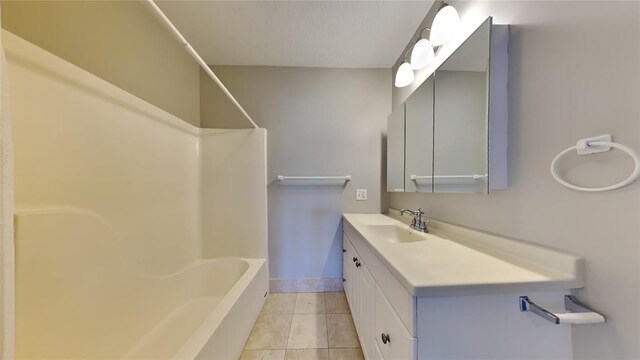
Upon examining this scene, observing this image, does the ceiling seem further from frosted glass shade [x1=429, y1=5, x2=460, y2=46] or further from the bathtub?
the bathtub

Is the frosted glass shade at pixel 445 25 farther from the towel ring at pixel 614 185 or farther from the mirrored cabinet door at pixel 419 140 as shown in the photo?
the towel ring at pixel 614 185

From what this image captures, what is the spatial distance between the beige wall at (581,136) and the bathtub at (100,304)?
1.39m

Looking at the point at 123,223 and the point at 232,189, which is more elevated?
the point at 232,189

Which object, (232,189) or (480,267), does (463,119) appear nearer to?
(480,267)

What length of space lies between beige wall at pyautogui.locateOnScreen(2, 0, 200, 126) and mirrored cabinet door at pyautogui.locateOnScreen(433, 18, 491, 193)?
72.7 inches

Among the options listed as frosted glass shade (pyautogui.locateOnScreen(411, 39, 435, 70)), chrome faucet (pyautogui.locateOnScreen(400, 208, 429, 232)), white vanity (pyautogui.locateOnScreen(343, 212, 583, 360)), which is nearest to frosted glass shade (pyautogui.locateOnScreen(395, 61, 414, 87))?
frosted glass shade (pyautogui.locateOnScreen(411, 39, 435, 70))

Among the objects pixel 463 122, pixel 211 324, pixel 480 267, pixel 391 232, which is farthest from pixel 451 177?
pixel 211 324

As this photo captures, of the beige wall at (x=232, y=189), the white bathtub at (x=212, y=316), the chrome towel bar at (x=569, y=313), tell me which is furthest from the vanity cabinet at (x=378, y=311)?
the beige wall at (x=232, y=189)

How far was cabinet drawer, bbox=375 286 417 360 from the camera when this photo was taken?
0.69 metres

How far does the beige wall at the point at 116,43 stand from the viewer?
34.8 inches

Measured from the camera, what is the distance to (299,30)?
5.50ft

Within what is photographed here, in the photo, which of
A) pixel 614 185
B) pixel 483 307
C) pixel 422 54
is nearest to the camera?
pixel 614 185

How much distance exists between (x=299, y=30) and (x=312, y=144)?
95 centimetres

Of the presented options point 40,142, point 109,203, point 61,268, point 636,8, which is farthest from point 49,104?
point 636,8
